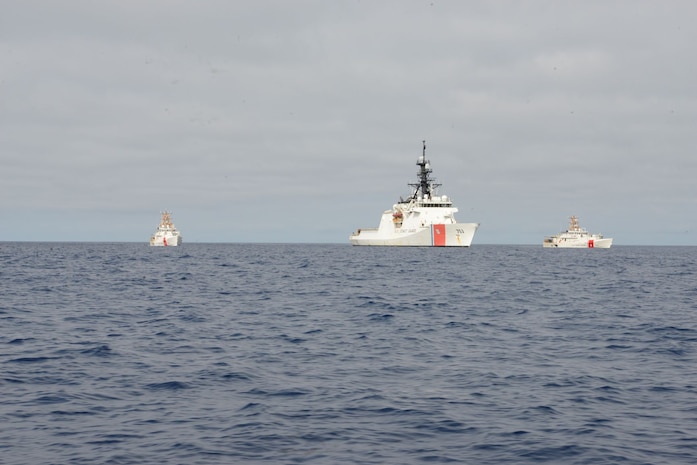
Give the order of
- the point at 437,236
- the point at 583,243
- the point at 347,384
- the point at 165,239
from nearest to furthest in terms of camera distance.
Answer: the point at 347,384 → the point at 437,236 → the point at 583,243 → the point at 165,239

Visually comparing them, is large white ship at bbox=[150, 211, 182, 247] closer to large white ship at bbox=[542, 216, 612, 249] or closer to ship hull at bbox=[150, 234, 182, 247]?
ship hull at bbox=[150, 234, 182, 247]

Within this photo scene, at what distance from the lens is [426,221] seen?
11606 centimetres

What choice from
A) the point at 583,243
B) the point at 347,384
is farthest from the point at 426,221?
the point at 347,384

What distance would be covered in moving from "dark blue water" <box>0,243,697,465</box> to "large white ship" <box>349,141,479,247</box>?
289 ft

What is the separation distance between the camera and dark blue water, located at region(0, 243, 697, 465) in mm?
9531

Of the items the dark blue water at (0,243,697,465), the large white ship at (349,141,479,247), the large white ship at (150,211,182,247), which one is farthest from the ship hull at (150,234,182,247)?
the dark blue water at (0,243,697,465)

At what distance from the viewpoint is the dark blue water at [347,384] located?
375 inches

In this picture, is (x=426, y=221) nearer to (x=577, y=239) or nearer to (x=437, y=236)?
(x=437, y=236)

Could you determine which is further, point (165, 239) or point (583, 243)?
point (165, 239)

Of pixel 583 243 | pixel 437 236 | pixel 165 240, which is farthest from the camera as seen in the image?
pixel 165 240

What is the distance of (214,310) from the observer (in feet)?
87.0

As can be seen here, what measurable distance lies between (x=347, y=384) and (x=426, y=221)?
4081 inches

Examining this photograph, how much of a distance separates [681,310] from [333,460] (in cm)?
2235

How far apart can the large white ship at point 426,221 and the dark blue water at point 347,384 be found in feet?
289
